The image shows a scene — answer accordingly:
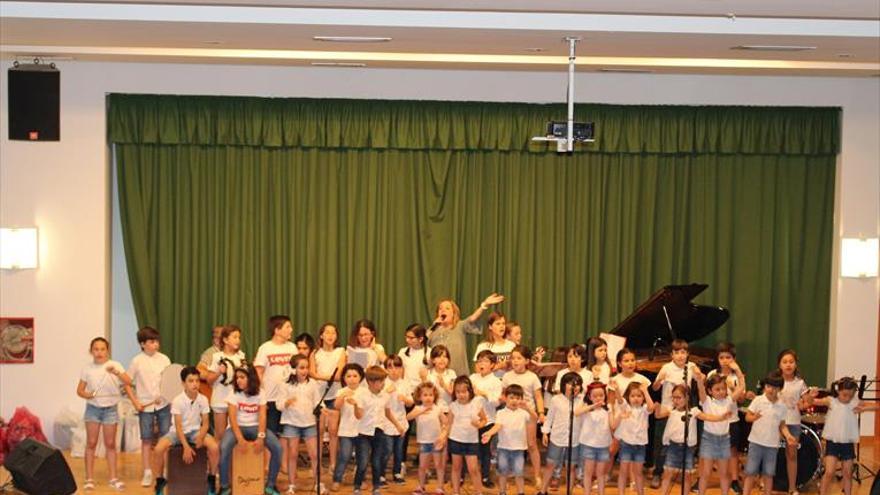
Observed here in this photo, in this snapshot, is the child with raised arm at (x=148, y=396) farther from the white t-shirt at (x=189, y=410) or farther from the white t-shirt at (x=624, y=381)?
the white t-shirt at (x=624, y=381)

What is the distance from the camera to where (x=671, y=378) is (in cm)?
1190

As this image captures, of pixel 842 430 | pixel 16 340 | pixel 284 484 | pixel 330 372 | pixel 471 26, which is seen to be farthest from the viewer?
pixel 16 340

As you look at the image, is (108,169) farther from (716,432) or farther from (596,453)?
(716,432)

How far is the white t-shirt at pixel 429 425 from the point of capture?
1148 cm

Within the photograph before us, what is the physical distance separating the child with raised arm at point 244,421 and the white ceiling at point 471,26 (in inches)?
120

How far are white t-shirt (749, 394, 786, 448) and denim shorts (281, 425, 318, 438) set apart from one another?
3964mm

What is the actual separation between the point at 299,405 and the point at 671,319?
3820 millimetres

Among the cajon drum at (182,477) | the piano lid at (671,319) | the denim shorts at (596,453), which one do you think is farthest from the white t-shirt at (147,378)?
the piano lid at (671,319)

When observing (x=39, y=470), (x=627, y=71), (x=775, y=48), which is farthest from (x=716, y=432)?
(x=39, y=470)

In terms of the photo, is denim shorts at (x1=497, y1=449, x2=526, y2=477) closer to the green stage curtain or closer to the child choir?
the child choir

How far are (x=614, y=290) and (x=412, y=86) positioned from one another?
10.6ft

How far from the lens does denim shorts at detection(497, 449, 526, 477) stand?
1130 centimetres

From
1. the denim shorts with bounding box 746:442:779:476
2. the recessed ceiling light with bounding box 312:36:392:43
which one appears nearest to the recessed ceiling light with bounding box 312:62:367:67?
the recessed ceiling light with bounding box 312:36:392:43

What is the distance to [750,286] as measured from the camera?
567 inches
